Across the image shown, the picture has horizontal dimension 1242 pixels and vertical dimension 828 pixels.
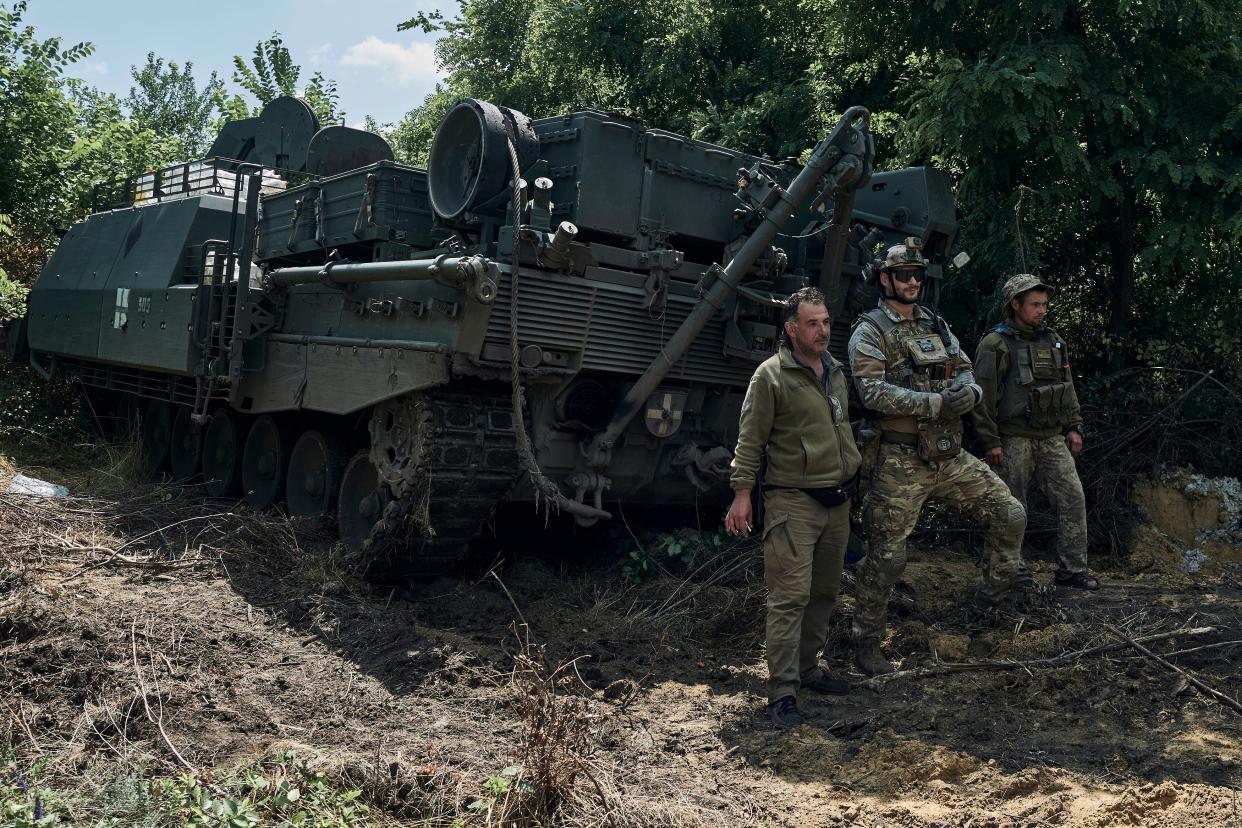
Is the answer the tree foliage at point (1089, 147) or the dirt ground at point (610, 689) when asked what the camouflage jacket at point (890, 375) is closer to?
the dirt ground at point (610, 689)

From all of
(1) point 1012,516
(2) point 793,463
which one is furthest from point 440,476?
(1) point 1012,516

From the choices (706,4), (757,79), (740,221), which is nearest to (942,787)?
(740,221)

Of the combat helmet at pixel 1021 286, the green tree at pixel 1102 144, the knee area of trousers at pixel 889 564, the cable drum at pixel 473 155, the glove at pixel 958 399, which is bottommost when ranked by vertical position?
the knee area of trousers at pixel 889 564

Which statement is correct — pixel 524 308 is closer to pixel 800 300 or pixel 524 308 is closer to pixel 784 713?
pixel 800 300

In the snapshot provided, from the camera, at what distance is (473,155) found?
711 centimetres

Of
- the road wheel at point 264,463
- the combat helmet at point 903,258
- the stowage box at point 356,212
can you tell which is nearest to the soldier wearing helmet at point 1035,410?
the combat helmet at point 903,258

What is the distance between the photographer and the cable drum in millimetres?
6957

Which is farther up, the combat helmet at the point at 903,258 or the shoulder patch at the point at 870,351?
the combat helmet at the point at 903,258

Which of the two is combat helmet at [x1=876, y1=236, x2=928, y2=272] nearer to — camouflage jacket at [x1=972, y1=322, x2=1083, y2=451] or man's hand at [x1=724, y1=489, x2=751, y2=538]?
man's hand at [x1=724, y1=489, x2=751, y2=538]

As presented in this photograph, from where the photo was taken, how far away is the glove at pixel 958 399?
550 cm

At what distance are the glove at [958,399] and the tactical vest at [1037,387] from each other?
141 centimetres

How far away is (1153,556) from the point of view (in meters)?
8.07

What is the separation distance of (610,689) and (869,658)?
1.21 meters

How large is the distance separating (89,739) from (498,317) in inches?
110
